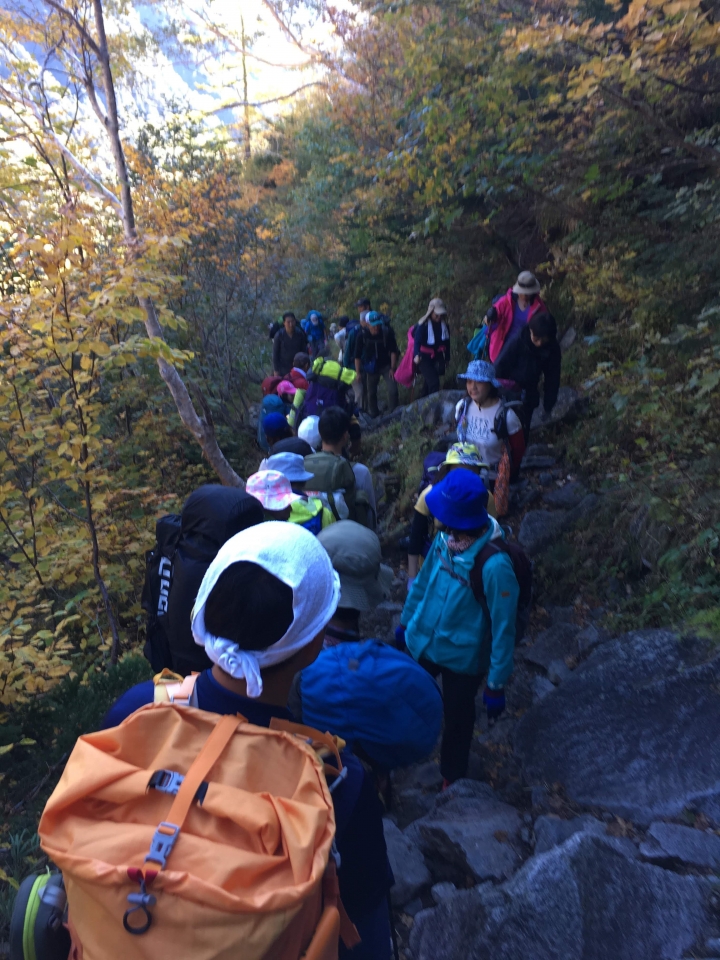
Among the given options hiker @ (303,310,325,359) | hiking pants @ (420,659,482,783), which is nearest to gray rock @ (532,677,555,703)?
hiking pants @ (420,659,482,783)

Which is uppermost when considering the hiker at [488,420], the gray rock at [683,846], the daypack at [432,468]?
the hiker at [488,420]

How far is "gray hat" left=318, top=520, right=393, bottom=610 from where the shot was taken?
2.88 metres

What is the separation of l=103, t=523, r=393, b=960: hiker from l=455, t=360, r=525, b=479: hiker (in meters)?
3.67

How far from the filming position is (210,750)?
1.10 metres

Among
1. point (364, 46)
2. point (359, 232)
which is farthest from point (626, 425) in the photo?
point (364, 46)

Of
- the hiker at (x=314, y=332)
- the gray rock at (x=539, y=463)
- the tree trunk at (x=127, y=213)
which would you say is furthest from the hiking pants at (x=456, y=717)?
the hiker at (x=314, y=332)

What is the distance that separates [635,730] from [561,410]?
4415mm

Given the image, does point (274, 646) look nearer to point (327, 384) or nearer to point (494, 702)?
point (494, 702)

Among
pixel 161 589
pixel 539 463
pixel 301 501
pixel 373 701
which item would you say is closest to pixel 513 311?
pixel 539 463

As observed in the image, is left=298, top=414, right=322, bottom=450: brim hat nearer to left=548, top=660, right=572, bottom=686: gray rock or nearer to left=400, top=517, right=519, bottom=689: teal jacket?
left=400, top=517, right=519, bottom=689: teal jacket

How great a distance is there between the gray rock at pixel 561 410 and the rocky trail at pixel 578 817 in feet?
9.68

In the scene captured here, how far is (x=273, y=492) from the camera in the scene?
3.44m

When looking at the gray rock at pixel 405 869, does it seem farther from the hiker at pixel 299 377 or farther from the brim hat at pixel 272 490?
the hiker at pixel 299 377

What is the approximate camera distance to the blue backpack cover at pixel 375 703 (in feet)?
6.99
